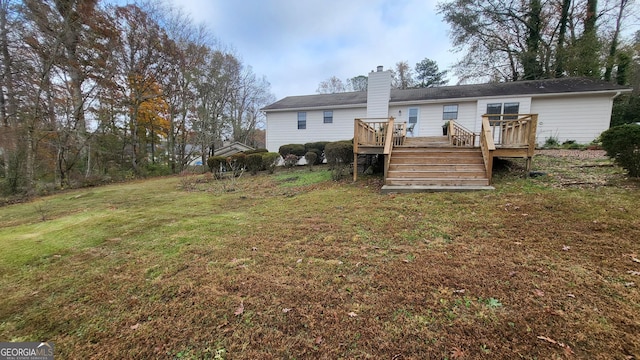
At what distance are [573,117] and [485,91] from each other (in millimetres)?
4115

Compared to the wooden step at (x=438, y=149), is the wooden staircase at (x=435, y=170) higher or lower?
lower

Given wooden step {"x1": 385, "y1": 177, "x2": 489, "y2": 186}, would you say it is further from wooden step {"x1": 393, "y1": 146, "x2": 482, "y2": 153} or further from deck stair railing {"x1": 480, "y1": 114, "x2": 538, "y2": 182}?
wooden step {"x1": 393, "y1": 146, "x2": 482, "y2": 153}

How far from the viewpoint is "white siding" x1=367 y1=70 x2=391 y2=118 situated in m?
13.3

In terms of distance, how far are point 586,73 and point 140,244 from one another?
24801mm

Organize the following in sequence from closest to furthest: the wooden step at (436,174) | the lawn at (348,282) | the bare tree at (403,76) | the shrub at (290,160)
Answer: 1. the lawn at (348,282)
2. the wooden step at (436,174)
3. the shrub at (290,160)
4. the bare tree at (403,76)

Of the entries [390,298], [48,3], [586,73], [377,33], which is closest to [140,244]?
[390,298]

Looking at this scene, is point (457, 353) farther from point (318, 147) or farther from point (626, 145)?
point (318, 147)

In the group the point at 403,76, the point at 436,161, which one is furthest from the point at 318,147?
the point at 403,76

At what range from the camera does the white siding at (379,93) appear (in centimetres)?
1333

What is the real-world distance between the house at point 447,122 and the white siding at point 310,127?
6 cm

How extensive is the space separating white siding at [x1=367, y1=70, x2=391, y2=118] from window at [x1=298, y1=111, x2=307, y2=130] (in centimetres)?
420

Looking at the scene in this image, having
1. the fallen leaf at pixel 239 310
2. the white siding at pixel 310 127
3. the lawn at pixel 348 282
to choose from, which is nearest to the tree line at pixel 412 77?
the white siding at pixel 310 127

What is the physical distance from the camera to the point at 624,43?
1694 centimetres

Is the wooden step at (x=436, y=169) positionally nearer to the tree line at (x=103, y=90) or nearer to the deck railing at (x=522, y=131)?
the deck railing at (x=522, y=131)
